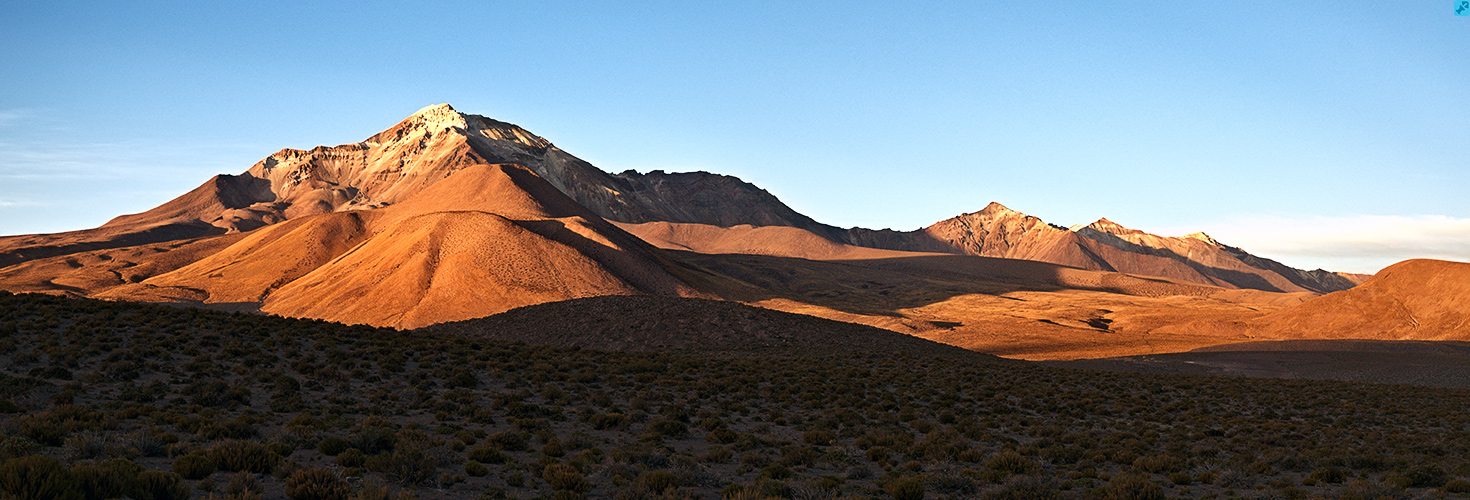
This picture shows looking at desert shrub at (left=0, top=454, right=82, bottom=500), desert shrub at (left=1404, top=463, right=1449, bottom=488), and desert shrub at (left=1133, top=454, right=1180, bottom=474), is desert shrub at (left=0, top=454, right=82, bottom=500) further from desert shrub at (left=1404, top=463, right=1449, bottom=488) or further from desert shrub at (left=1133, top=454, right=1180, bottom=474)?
desert shrub at (left=1404, top=463, right=1449, bottom=488)

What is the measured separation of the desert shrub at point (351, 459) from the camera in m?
15.8

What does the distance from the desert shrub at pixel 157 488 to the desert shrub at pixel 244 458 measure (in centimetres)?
200

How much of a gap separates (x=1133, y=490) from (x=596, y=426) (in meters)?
13.3

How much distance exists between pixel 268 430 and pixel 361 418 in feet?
8.75

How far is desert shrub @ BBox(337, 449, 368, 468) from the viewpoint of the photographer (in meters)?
15.8

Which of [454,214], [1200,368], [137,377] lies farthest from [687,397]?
[454,214]

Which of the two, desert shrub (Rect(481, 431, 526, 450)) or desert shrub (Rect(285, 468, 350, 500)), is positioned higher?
desert shrub (Rect(285, 468, 350, 500))

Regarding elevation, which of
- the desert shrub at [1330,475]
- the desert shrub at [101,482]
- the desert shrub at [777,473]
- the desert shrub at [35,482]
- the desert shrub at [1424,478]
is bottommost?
the desert shrub at [777,473]

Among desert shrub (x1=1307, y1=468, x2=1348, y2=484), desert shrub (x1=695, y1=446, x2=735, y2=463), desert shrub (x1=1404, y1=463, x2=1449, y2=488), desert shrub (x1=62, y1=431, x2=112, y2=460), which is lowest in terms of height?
desert shrub (x1=695, y1=446, x2=735, y2=463)

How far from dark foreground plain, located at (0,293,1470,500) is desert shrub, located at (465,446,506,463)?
5 cm

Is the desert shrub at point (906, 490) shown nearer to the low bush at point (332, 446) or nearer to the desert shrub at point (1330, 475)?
the desert shrub at point (1330, 475)

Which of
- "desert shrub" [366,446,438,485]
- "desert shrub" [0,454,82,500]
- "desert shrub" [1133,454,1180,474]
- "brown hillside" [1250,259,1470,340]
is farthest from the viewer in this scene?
"brown hillside" [1250,259,1470,340]

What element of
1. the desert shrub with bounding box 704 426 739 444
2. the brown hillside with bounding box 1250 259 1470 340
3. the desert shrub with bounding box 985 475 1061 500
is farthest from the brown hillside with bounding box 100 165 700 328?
the brown hillside with bounding box 1250 259 1470 340

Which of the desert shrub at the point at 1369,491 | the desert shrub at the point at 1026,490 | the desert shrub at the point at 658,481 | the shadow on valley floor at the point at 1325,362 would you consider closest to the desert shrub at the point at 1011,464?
the desert shrub at the point at 1026,490
